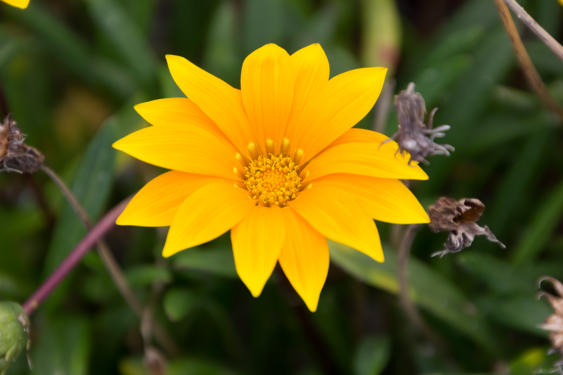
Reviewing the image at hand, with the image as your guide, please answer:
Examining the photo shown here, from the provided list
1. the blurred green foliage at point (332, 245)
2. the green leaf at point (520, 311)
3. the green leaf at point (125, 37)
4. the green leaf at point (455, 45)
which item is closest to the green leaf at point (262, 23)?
the blurred green foliage at point (332, 245)

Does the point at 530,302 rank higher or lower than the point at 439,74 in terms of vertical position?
lower

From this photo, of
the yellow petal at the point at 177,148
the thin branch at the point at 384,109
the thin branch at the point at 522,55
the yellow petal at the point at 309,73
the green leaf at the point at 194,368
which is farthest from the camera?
the thin branch at the point at 384,109

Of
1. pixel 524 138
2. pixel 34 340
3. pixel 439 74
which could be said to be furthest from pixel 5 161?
pixel 524 138

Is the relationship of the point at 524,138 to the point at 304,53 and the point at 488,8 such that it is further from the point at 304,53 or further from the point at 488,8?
the point at 304,53

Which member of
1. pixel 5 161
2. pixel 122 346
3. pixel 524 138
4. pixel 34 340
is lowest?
pixel 122 346

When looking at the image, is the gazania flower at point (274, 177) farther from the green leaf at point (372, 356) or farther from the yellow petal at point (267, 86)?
the green leaf at point (372, 356)

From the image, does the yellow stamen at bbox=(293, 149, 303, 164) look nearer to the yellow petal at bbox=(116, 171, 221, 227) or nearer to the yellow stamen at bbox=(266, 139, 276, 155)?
the yellow stamen at bbox=(266, 139, 276, 155)

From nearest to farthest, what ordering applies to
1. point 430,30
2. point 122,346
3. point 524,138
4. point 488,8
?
point 122,346 < point 524,138 < point 488,8 < point 430,30

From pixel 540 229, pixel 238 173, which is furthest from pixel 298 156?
pixel 540 229
